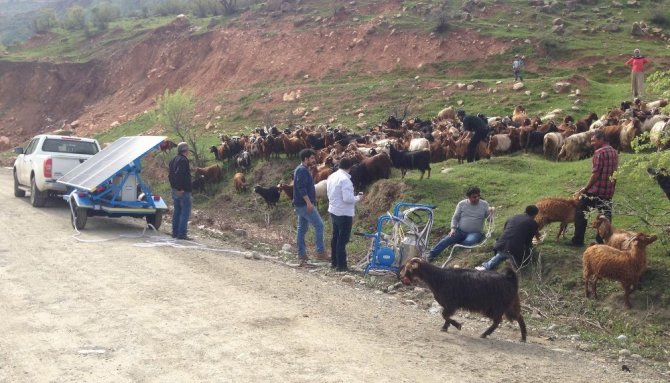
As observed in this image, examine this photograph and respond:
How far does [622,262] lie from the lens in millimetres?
9734

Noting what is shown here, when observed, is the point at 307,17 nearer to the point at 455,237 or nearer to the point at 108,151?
the point at 108,151

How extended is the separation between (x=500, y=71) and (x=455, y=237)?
83.3 ft

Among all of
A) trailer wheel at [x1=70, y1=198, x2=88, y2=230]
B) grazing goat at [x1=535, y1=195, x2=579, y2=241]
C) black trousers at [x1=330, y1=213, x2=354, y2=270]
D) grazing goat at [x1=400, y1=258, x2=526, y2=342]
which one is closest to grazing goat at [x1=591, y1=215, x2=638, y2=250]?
grazing goat at [x1=535, y1=195, x2=579, y2=241]

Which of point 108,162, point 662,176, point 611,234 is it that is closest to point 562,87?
point 662,176

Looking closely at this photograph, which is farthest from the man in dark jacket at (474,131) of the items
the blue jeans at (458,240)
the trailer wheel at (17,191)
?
the trailer wheel at (17,191)

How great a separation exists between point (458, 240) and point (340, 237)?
6.37 ft

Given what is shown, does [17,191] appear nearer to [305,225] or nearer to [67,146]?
[67,146]

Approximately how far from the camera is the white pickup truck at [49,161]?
57.1ft

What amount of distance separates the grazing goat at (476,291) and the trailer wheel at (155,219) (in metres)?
8.03

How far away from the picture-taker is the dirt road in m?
6.93

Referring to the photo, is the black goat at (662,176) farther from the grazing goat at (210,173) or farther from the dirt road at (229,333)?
the grazing goat at (210,173)

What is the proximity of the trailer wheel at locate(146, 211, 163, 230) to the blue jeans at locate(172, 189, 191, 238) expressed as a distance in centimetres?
71

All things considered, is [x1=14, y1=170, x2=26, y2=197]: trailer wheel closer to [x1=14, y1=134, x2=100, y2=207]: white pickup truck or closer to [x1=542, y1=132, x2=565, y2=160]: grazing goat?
[x1=14, y1=134, x2=100, y2=207]: white pickup truck

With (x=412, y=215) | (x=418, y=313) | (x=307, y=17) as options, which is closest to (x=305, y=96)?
(x=307, y=17)
